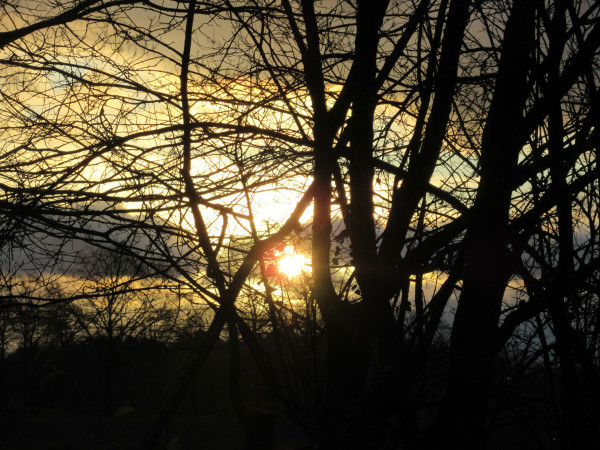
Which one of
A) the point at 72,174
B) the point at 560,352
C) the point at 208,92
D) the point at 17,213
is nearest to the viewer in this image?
the point at 560,352

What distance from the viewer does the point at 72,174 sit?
4523 millimetres

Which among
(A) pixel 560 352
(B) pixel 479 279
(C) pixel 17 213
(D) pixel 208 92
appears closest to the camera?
(A) pixel 560 352

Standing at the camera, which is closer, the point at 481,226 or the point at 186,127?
the point at 481,226

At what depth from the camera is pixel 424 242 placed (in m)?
3.28

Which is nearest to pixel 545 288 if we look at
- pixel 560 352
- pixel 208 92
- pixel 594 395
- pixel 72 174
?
pixel 560 352

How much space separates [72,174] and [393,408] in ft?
9.54

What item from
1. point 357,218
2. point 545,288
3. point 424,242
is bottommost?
point 545,288

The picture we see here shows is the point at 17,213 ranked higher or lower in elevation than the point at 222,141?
lower

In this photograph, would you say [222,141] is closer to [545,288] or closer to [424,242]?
[424,242]

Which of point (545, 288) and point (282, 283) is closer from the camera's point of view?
point (545, 288)

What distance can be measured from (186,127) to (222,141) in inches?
21.0

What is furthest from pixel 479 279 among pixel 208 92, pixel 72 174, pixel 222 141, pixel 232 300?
pixel 72 174

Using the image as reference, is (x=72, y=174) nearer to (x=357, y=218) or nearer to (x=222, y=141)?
(x=222, y=141)

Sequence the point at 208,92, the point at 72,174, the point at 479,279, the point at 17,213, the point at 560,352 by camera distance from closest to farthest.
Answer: the point at 560,352 → the point at 479,279 → the point at 17,213 → the point at 72,174 → the point at 208,92
